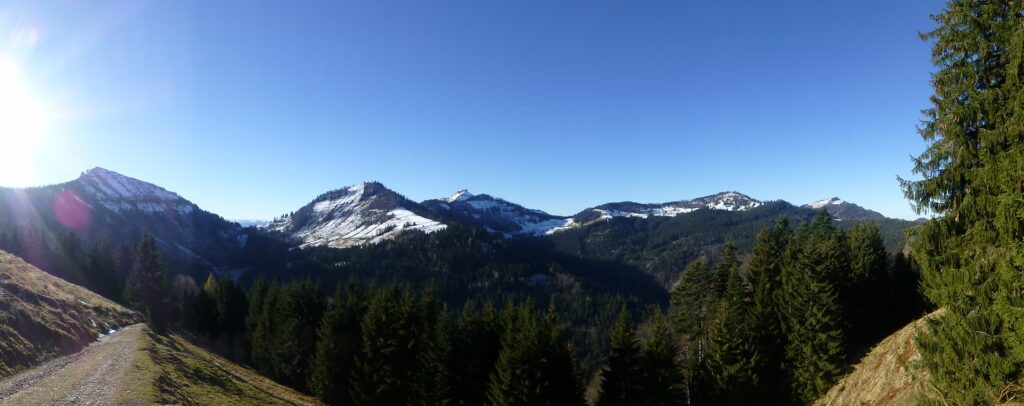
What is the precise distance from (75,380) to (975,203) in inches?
2101

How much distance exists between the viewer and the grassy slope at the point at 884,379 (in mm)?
27536

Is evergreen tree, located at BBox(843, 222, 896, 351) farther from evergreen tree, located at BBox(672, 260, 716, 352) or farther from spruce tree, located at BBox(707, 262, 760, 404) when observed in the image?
evergreen tree, located at BBox(672, 260, 716, 352)

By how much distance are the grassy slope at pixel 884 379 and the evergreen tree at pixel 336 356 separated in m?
44.3

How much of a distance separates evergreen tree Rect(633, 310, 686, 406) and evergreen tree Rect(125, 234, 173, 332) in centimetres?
7108

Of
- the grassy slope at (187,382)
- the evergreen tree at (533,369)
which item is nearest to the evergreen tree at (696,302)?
the evergreen tree at (533,369)

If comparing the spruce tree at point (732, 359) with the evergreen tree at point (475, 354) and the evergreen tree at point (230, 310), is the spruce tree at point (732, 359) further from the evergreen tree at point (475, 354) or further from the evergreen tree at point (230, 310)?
the evergreen tree at point (230, 310)

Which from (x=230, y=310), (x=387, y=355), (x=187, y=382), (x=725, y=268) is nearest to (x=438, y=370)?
(x=387, y=355)

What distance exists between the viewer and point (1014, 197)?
1203 cm

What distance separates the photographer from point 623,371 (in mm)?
40719

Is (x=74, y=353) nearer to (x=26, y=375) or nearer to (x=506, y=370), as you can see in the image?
(x=26, y=375)

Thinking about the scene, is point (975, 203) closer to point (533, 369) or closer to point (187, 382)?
point (533, 369)

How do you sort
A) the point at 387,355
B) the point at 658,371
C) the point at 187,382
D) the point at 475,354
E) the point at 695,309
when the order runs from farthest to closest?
the point at 695,309
the point at 387,355
the point at 475,354
the point at 658,371
the point at 187,382

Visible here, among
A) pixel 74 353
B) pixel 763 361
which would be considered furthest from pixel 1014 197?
pixel 74 353

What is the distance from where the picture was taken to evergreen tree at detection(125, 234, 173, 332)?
70312 mm
